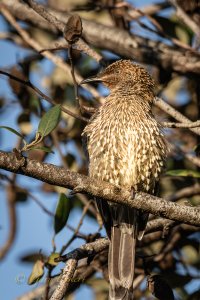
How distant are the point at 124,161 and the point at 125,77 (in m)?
0.92

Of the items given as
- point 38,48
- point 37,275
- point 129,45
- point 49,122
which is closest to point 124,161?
point 49,122

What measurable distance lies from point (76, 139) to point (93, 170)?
1363 mm

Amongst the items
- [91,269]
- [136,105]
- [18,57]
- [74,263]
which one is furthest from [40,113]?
[74,263]

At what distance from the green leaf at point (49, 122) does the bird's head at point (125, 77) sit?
1.24 metres

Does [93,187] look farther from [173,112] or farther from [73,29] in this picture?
[173,112]

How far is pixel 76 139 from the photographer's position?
589 cm

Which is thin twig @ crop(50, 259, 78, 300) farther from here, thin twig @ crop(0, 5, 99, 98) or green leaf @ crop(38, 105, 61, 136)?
thin twig @ crop(0, 5, 99, 98)

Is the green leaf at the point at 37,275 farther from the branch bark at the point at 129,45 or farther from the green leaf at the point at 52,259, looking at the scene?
the branch bark at the point at 129,45

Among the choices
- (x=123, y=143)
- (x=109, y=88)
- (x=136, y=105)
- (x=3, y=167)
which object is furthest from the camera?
(x=109, y=88)

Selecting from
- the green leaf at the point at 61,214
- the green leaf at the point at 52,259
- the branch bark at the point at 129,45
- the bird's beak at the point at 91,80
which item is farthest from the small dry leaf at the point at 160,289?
the branch bark at the point at 129,45

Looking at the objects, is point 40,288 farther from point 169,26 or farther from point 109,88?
point 169,26

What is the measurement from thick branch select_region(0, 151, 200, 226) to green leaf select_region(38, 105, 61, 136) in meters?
0.37

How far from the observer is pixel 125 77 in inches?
201

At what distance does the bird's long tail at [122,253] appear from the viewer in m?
4.35
